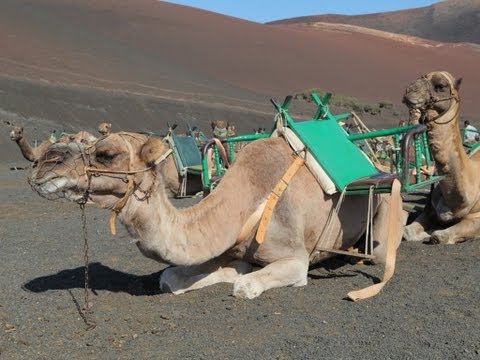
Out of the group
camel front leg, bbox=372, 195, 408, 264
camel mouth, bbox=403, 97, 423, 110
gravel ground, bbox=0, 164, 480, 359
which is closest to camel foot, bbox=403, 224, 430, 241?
gravel ground, bbox=0, 164, 480, 359

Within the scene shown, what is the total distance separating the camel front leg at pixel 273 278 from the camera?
5.07 metres

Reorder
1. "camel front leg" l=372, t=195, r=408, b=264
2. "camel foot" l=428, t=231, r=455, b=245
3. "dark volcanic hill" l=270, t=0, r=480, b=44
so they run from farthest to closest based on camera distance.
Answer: "dark volcanic hill" l=270, t=0, r=480, b=44 → "camel foot" l=428, t=231, r=455, b=245 → "camel front leg" l=372, t=195, r=408, b=264

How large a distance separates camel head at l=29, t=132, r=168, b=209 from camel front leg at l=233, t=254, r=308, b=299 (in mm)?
1021

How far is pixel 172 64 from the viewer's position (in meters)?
56.4

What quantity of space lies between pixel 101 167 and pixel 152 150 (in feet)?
1.15

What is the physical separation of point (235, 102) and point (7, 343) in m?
38.5

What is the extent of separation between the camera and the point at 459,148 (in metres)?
7.15

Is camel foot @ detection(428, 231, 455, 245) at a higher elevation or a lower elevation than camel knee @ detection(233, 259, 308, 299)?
lower

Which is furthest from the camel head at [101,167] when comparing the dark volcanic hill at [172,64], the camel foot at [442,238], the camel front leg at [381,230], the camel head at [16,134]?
the dark volcanic hill at [172,64]

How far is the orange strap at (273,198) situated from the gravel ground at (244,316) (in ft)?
1.48

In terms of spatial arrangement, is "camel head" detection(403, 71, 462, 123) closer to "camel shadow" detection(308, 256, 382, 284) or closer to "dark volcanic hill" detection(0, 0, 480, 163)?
"camel shadow" detection(308, 256, 382, 284)

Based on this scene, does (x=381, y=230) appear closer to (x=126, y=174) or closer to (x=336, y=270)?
(x=336, y=270)

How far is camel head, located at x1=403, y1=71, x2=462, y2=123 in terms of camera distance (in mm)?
6867

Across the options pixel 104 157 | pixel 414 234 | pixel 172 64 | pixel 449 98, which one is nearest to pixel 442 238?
pixel 414 234
